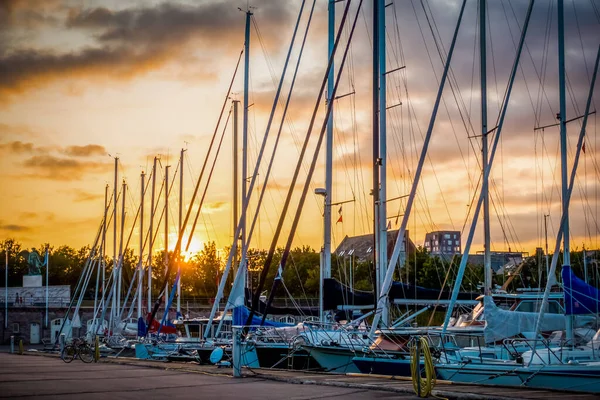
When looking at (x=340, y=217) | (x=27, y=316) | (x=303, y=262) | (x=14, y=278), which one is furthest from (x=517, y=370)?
(x=14, y=278)

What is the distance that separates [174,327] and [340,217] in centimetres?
1843

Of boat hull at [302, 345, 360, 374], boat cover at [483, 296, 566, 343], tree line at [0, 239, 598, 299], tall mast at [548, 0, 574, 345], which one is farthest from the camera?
tree line at [0, 239, 598, 299]

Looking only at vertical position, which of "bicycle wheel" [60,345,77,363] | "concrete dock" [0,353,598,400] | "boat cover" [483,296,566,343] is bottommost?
"bicycle wheel" [60,345,77,363]

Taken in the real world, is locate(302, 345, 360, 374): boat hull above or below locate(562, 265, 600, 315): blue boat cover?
below

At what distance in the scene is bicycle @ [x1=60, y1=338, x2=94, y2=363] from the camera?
3316cm

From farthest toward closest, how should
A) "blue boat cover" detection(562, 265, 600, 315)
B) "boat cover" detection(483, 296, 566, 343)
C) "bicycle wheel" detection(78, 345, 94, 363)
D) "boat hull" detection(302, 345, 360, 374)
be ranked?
"bicycle wheel" detection(78, 345, 94, 363)
"boat hull" detection(302, 345, 360, 374)
"boat cover" detection(483, 296, 566, 343)
"blue boat cover" detection(562, 265, 600, 315)

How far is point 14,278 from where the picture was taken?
373ft

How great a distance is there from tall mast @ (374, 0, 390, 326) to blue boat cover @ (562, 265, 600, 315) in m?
6.07

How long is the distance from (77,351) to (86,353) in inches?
80.1

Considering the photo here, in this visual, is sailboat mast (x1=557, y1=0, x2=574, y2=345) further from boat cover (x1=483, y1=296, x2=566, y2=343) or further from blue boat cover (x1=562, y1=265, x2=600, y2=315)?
boat cover (x1=483, y1=296, x2=566, y2=343)

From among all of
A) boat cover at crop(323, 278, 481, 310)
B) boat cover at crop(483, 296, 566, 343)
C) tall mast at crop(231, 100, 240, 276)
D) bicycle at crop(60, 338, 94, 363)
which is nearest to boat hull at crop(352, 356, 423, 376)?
boat cover at crop(483, 296, 566, 343)

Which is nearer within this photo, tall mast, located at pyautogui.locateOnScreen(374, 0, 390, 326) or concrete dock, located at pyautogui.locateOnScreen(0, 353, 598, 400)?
concrete dock, located at pyautogui.locateOnScreen(0, 353, 598, 400)

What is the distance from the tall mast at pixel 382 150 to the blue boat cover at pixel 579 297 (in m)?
6.07

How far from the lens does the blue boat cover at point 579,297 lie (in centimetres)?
2064
